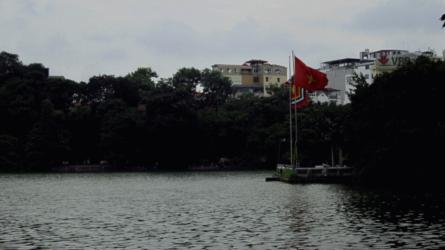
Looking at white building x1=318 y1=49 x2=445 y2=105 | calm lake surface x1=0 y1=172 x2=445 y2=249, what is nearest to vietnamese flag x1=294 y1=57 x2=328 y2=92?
calm lake surface x1=0 y1=172 x2=445 y2=249

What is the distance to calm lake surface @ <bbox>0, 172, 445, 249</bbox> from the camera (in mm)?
25531

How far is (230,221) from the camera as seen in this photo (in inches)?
1294

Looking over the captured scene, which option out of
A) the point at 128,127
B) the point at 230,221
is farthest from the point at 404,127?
the point at 128,127

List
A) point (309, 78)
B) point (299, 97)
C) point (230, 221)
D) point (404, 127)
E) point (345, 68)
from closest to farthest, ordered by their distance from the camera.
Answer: point (230, 221), point (404, 127), point (309, 78), point (299, 97), point (345, 68)

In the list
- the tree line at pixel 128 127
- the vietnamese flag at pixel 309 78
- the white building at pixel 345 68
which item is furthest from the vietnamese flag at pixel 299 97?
the white building at pixel 345 68

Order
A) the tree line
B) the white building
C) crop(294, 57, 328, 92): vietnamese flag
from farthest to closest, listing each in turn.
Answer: the white building → the tree line → crop(294, 57, 328, 92): vietnamese flag

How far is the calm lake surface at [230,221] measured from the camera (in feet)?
83.8

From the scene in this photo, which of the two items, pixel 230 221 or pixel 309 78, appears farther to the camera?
pixel 309 78

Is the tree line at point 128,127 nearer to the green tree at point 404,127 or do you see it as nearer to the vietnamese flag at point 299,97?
the vietnamese flag at point 299,97

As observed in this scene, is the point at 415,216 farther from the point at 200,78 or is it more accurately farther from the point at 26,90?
the point at 200,78

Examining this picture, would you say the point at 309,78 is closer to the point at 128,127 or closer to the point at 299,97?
the point at 299,97

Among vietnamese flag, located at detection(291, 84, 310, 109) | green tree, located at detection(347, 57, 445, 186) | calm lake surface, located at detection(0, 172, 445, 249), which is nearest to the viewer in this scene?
calm lake surface, located at detection(0, 172, 445, 249)

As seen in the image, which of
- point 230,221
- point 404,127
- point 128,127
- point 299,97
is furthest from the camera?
point 128,127

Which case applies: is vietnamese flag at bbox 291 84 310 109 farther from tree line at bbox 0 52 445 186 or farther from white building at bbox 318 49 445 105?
white building at bbox 318 49 445 105
